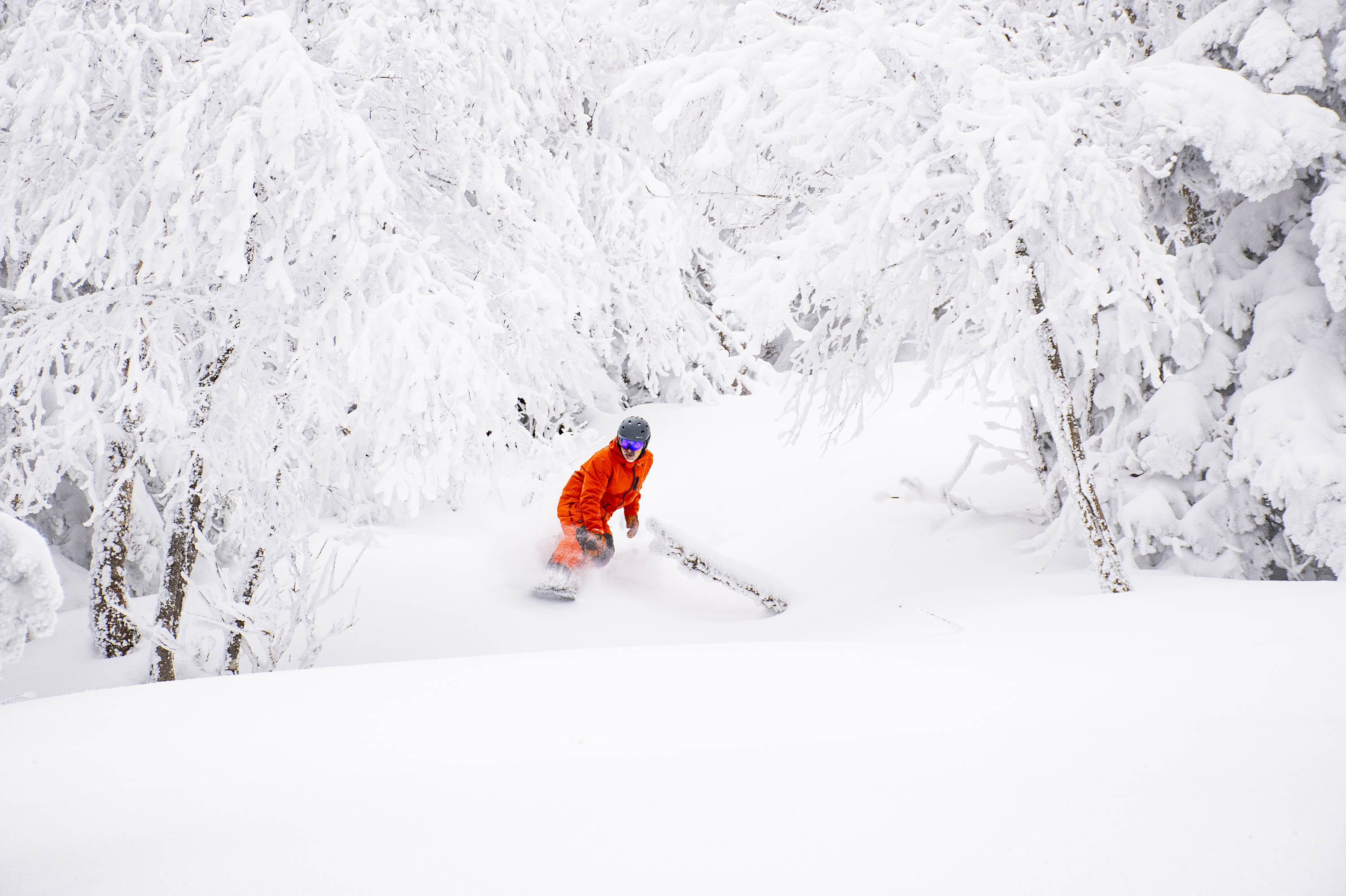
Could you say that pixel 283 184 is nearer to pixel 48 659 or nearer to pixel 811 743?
pixel 811 743

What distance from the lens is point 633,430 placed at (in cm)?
620

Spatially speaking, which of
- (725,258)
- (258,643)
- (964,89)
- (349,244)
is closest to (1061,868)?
(964,89)

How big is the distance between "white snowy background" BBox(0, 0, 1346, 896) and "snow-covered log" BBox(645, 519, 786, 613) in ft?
0.20

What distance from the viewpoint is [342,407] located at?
5125 mm

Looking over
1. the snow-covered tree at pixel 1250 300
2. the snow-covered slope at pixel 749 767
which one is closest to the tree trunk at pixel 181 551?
the snow-covered slope at pixel 749 767

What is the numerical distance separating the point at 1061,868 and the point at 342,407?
4768 millimetres

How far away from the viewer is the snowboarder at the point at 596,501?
242 inches

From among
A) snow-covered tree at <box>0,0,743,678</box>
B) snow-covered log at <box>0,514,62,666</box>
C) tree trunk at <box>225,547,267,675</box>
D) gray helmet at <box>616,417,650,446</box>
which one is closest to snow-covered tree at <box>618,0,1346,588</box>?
snow-covered tree at <box>0,0,743,678</box>

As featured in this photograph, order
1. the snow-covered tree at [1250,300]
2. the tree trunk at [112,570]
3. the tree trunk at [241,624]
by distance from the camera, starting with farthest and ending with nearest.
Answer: the tree trunk at [112,570]
the tree trunk at [241,624]
the snow-covered tree at [1250,300]

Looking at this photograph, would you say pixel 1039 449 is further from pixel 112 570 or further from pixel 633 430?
pixel 112 570

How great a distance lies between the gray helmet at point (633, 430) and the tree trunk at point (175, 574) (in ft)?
9.64

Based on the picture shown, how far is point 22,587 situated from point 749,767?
1.96 m

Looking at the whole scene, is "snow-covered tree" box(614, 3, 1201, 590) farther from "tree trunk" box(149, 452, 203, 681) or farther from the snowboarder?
"tree trunk" box(149, 452, 203, 681)

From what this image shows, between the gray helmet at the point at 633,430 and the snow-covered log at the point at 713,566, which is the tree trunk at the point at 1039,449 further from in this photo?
the gray helmet at the point at 633,430
